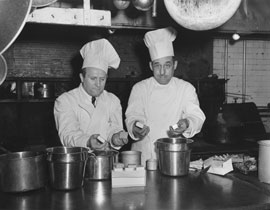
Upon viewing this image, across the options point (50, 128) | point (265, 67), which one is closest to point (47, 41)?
point (50, 128)

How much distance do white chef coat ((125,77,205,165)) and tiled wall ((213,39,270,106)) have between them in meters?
3.50

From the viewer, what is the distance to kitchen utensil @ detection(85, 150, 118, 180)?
7.35 feet

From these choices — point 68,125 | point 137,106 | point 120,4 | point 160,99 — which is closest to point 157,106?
point 160,99

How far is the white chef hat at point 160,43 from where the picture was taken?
3.21 m

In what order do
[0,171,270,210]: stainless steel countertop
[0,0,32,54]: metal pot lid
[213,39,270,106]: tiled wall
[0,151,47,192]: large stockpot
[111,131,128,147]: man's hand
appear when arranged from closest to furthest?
[0,0,32,54]: metal pot lid, [0,171,270,210]: stainless steel countertop, [0,151,47,192]: large stockpot, [111,131,128,147]: man's hand, [213,39,270,106]: tiled wall

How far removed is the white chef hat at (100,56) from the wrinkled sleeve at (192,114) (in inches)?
31.9

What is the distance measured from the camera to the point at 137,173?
84.7 inches

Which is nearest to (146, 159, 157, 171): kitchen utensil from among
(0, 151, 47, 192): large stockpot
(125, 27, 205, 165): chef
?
(125, 27, 205, 165): chef

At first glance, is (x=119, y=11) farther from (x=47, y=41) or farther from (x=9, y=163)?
(x=47, y=41)

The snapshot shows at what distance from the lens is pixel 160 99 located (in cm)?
338

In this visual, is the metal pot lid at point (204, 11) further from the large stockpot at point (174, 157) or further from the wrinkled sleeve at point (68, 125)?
the wrinkled sleeve at point (68, 125)

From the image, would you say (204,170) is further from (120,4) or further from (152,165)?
(120,4)

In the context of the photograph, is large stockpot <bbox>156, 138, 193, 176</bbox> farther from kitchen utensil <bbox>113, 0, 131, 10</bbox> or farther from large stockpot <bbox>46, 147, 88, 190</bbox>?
kitchen utensil <bbox>113, 0, 131, 10</bbox>

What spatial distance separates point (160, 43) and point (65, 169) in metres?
1.69
